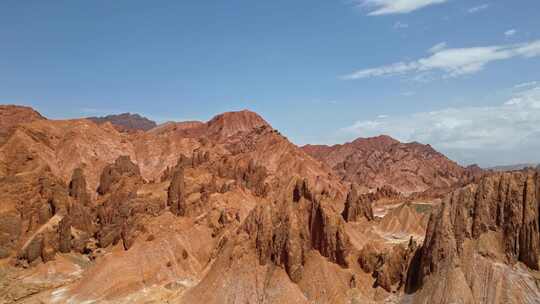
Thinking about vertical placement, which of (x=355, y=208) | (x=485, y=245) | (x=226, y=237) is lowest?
(x=226, y=237)

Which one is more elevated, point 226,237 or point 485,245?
point 485,245

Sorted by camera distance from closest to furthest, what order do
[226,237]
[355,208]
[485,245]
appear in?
[485,245] → [226,237] → [355,208]

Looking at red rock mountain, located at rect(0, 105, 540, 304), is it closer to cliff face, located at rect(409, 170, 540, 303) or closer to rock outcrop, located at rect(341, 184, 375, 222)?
cliff face, located at rect(409, 170, 540, 303)

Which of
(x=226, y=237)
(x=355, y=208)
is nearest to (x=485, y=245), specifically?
(x=226, y=237)

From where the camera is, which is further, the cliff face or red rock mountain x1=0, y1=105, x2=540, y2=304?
red rock mountain x1=0, y1=105, x2=540, y2=304

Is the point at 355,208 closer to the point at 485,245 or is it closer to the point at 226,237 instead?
the point at 226,237

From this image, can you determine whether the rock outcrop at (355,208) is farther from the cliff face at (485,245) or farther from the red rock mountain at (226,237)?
the cliff face at (485,245)

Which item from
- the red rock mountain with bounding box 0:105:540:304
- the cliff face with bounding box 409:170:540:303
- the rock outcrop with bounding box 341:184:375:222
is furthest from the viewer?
the rock outcrop with bounding box 341:184:375:222

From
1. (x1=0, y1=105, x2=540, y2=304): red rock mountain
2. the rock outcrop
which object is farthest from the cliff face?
the rock outcrop
